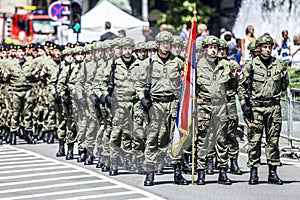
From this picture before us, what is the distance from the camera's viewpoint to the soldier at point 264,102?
42.1 feet

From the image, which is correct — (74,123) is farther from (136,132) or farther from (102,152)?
(136,132)

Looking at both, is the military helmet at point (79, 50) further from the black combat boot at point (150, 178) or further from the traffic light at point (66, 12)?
the traffic light at point (66, 12)

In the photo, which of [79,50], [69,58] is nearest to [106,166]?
[79,50]

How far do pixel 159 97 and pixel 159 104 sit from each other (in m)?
0.10

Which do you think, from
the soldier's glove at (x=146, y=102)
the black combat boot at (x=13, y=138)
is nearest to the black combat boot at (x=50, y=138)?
the black combat boot at (x=13, y=138)

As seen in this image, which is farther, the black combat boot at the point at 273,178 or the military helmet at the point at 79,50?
the military helmet at the point at 79,50

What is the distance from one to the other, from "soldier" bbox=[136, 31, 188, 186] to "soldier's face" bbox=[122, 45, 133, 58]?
0.94 metres

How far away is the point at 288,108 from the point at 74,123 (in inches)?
155

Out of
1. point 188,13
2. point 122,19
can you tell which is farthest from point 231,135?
point 188,13

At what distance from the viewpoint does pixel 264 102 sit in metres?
12.9

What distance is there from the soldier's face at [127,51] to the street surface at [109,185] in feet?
6.14

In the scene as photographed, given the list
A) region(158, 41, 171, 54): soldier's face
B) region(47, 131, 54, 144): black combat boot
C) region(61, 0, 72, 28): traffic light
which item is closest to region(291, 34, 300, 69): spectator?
region(47, 131, 54, 144): black combat boot

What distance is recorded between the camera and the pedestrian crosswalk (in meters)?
12.0

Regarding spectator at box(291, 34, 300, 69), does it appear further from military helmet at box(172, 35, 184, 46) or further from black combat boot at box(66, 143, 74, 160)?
military helmet at box(172, 35, 184, 46)
